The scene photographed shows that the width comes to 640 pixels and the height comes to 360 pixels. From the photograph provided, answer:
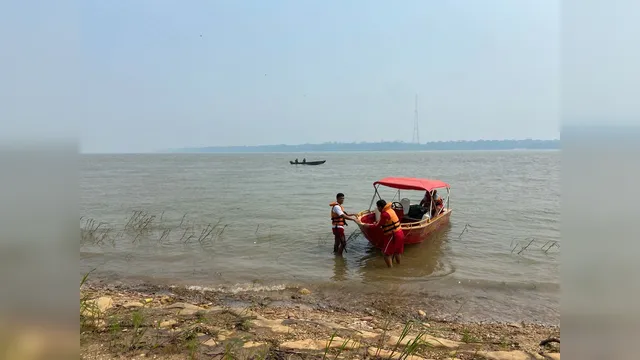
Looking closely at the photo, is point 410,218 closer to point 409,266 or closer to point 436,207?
point 436,207

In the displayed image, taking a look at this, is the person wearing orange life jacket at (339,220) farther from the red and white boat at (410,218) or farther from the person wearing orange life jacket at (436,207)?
the person wearing orange life jacket at (436,207)

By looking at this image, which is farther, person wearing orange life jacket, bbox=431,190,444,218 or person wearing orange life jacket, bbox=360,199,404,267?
person wearing orange life jacket, bbox=431,190,444,218

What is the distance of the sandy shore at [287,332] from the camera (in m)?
4.06

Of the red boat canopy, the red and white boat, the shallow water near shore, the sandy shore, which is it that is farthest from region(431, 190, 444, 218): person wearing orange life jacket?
the sandy shore

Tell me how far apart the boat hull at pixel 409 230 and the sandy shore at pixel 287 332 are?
9.10 feet

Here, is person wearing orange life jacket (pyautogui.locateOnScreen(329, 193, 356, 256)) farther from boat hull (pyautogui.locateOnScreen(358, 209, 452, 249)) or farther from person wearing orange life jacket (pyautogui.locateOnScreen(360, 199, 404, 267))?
person wearing orange life jacket (pyautogui.locateOnScreen(360, 199, 404, 267))

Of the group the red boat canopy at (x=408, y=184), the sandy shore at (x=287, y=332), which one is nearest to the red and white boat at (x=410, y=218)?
the red boat canopy at (x=408, y=184)

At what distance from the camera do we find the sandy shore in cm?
406

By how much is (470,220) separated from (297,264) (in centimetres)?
955

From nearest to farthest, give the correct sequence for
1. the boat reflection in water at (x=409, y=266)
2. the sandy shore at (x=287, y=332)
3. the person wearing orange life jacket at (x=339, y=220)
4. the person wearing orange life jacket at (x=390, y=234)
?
the sandy shore at (x=287, y=332) < the boat reflection in water at (x=409, y=266) < the person wearing orange life jacket at (x=390, y=234) < the person wearing orange life jacket at (x=339, y=220)

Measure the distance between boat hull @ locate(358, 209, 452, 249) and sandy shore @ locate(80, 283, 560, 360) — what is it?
9.10 feet

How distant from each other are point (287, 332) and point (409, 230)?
6152 millimetres
